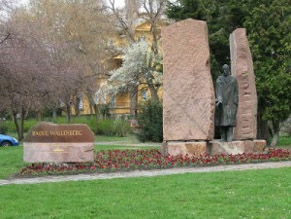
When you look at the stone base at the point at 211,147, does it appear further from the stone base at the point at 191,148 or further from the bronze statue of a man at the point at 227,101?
the bronze statue of a man at the point at 227,101

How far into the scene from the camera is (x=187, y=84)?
16.0 meters

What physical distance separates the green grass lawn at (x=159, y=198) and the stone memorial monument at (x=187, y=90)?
4.37 metres

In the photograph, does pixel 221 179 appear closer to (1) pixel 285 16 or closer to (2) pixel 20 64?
(1) pixel 285 16

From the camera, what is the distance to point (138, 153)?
17.4 meters

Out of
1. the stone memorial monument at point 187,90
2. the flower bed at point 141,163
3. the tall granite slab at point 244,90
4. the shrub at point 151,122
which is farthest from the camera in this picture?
the shrub at point 151,122

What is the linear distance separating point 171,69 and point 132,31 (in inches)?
1161

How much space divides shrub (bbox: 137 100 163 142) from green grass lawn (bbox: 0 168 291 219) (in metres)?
16.9

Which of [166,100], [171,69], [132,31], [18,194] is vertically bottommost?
[18,194]

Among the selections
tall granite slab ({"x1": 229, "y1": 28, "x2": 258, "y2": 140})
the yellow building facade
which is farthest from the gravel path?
the yellow building facade

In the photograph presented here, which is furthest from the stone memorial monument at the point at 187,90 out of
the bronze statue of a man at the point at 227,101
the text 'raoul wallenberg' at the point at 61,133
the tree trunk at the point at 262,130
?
the tree trunk at the point at 262,130

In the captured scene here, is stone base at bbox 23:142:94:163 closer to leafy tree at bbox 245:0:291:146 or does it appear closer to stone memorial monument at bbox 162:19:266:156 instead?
stone memorial monument at bbox 162:19:266:156

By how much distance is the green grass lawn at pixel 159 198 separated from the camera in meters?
7.39

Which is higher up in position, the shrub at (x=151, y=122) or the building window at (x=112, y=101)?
the building window at (x=112, y=101)

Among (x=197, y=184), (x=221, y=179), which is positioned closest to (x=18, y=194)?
(x=197, y=184)
